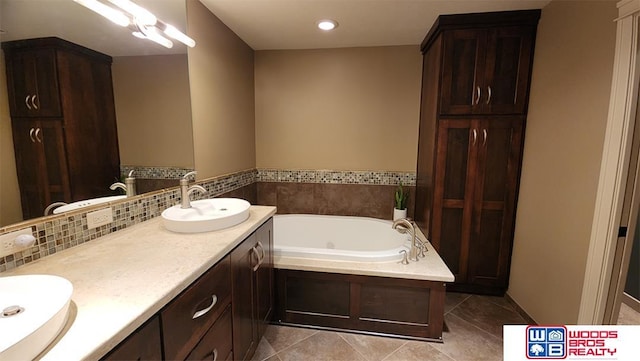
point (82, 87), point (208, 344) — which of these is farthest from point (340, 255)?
point (82, 87)

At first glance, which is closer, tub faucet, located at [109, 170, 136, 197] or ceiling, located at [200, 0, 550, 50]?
tub faucet, located at [109, 170, 136, 197]

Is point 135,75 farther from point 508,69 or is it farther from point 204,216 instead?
point 508,69

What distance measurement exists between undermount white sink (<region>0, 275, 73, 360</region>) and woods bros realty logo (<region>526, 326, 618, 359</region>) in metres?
1.57

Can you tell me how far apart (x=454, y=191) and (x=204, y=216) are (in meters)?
2.00

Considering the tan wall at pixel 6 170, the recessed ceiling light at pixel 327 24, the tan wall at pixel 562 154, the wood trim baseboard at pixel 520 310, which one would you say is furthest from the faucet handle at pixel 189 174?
the wood trim baseboard at pixel 520 310

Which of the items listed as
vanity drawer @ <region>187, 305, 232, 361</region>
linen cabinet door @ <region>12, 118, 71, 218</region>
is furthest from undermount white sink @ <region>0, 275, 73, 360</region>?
vanity drawer @ <region>187, 305, 232, 361</region>

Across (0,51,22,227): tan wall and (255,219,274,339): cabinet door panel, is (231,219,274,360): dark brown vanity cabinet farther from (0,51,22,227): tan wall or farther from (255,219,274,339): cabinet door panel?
(0,51,22,227): tan wall

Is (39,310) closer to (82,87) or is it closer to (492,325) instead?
(82,87)

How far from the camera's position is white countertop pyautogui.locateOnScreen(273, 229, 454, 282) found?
1.81 metres

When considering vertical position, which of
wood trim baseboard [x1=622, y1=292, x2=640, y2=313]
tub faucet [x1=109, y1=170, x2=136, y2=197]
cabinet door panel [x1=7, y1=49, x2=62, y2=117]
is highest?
cabinet door panel [x1=7, y1=49, x2=62, y2=117]

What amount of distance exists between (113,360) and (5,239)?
674mm

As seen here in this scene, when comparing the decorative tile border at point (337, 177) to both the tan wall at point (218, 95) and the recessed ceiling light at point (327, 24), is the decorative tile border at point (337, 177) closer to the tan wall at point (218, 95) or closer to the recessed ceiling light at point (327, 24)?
the tan wall at point (218, 95)

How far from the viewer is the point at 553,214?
1.87 m

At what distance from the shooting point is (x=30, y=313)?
28.9 inches
